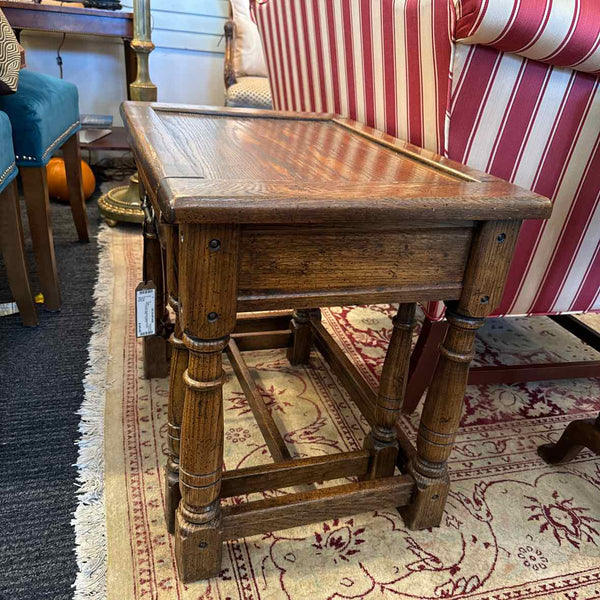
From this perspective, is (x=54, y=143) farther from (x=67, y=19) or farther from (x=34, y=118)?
(x=67, y=19)

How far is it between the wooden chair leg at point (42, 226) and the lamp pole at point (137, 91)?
49 cm

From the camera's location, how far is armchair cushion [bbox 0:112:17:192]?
1124 mm

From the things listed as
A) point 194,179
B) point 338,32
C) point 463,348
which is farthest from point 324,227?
point 338,32

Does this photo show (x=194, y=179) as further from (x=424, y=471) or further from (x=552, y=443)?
(x=552, y=443)

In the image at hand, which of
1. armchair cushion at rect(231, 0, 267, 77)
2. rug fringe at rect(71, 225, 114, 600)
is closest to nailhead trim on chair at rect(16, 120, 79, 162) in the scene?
rug fringe at rect(71, 225, 114, 600)

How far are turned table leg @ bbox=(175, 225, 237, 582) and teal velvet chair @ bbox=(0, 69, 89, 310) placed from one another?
0.91 meters

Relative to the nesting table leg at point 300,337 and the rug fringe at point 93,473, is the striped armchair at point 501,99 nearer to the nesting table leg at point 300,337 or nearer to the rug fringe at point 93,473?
the nesting table leg at point 300,337

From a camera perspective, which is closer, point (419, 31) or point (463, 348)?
point (463, 348)

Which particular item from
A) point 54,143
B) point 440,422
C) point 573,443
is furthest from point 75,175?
point 573,443

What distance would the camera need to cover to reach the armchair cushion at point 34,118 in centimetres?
130

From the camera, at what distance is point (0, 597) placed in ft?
2.55

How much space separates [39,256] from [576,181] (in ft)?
4.30

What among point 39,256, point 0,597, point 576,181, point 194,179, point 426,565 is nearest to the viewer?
point 194,179

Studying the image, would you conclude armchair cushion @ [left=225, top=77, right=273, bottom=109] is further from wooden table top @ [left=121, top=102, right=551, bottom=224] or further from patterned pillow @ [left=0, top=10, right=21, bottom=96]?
wooden table top @ [left=121, top=102, right=551, bottom=224]
